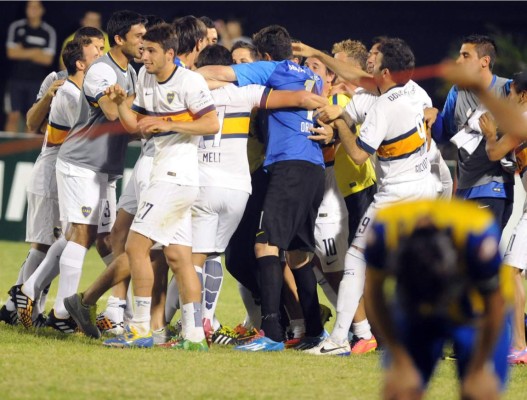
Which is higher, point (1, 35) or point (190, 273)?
point (1, 35)

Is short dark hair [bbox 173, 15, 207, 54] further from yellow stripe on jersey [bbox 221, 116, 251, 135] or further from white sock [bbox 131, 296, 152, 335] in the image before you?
white sock [bbox 131, 296, 152, 335]

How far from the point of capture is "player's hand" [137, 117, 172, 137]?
24.5ft

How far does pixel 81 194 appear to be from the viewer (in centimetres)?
866

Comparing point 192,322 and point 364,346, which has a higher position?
point 192,322

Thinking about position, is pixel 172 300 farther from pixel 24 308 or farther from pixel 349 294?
pixel 349 294

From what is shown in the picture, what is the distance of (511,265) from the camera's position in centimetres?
784

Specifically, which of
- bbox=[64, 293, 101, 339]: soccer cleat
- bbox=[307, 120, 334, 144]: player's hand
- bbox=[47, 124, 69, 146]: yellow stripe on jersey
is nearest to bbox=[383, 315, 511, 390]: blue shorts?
bbox=[307, 120, 334, 144]: player's hand

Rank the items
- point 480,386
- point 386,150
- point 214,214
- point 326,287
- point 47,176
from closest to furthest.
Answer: point 480,386 < point 386,150 < point 214,214 < point 326,287 < point 47,176

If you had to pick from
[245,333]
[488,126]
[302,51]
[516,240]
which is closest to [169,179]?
[245,333]

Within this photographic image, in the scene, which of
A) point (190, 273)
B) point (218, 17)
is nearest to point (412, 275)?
point (190, 273)

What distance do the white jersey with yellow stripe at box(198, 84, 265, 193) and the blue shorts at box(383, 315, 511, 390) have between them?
3.55 meters

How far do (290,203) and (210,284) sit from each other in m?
0.86

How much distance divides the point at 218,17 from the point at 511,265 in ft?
36.5

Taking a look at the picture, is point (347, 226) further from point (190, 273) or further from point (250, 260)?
point (190, 273)
